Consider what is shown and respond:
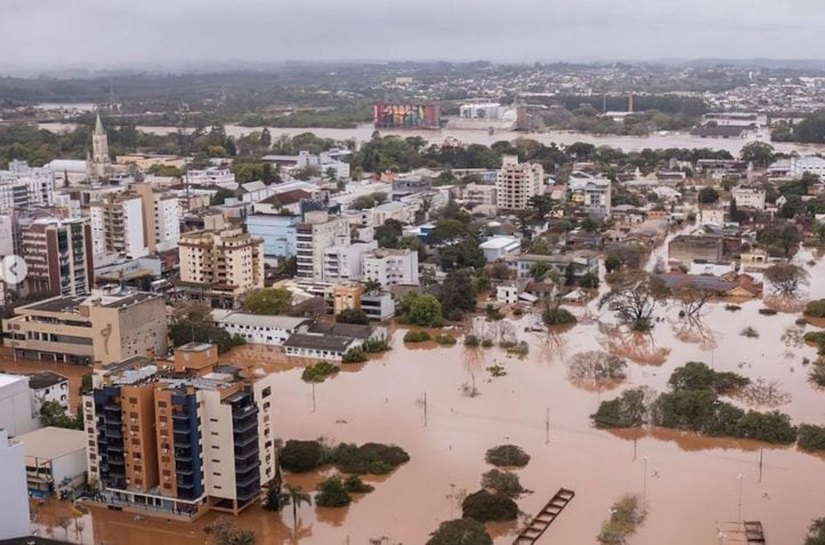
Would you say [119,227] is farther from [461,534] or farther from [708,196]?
[708,196]

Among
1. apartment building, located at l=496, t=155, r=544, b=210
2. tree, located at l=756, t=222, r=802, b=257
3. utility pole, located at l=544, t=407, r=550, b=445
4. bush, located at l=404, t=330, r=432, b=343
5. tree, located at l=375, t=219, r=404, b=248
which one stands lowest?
utility pole, located at l=544, t=407, r=550, b=445

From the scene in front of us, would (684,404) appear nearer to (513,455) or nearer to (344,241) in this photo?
(513,455)

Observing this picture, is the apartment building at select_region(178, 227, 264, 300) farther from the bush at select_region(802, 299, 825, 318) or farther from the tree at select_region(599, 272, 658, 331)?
the bush at select_region(802, 299, 825, 318)

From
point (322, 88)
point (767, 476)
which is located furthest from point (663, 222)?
point (322, 88)

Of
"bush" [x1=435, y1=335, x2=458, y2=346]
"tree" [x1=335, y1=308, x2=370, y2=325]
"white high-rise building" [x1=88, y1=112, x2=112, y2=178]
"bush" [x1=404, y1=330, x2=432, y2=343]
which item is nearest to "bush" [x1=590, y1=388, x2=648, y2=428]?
"bush" [x1=435, y1=335, x2=458, y2=346]

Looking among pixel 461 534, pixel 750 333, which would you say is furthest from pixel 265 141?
pixel 461 534

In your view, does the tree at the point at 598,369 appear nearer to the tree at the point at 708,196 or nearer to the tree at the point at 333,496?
the tree at the point at 333,496

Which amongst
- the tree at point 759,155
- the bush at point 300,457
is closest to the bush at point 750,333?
the bush at point 300,457
